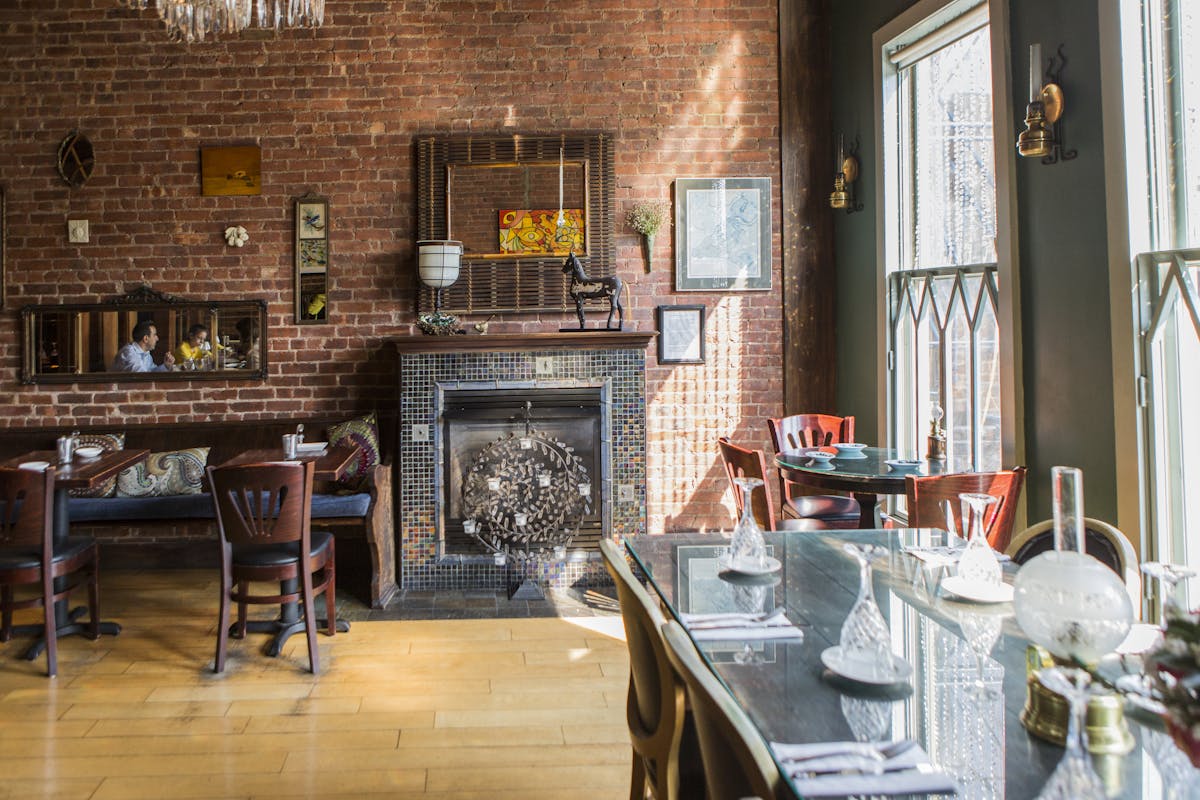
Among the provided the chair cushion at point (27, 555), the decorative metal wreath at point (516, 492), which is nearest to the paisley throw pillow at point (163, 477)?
the chair cushion at point (27, 555)

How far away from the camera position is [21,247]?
4938 millimetres

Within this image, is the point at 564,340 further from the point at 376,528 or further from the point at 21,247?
the point at 21,247

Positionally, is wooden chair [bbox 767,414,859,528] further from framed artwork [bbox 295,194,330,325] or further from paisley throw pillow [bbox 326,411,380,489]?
framed artwork [bbox 295,194,330,325]

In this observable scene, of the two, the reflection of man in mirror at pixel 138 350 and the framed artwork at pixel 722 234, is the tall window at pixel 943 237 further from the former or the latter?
the reflection of man in mirror at pixel 138 350

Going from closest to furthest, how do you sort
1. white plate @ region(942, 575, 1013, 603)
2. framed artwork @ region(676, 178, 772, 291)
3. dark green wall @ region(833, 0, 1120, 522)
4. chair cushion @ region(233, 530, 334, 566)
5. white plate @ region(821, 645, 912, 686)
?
white plate @ region(821, 645, 912, 686), white plate @ region(942, 575, 1013, 603), dark green wall @ region(833, 0, 1120, 522), chair cushion @ region(233, 530, 334, 566), framed artwork @ region(676, 178, 772, 291)

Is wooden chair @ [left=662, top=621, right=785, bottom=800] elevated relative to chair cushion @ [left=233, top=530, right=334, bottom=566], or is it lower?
elevated

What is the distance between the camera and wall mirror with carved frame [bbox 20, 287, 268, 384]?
Answer: 493cm

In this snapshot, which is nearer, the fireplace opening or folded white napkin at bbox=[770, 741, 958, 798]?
folded white napkin at bbox=[770, 741, 958, 798]

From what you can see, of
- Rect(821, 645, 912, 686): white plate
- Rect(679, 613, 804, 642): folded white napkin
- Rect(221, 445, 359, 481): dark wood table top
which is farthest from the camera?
Rect(221, 445, 359, 481): dark wood table top

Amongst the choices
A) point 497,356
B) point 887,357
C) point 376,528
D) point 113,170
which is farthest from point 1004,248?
point 113,170

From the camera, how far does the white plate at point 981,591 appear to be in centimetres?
177

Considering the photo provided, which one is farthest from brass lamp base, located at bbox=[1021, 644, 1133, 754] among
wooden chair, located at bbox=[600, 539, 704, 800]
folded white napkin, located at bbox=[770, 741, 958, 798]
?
wooden chair, located at bbox=[600, 539, 704, 800]

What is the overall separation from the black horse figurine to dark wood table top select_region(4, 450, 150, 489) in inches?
95.0

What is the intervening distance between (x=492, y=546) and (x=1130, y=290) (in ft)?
10.6
